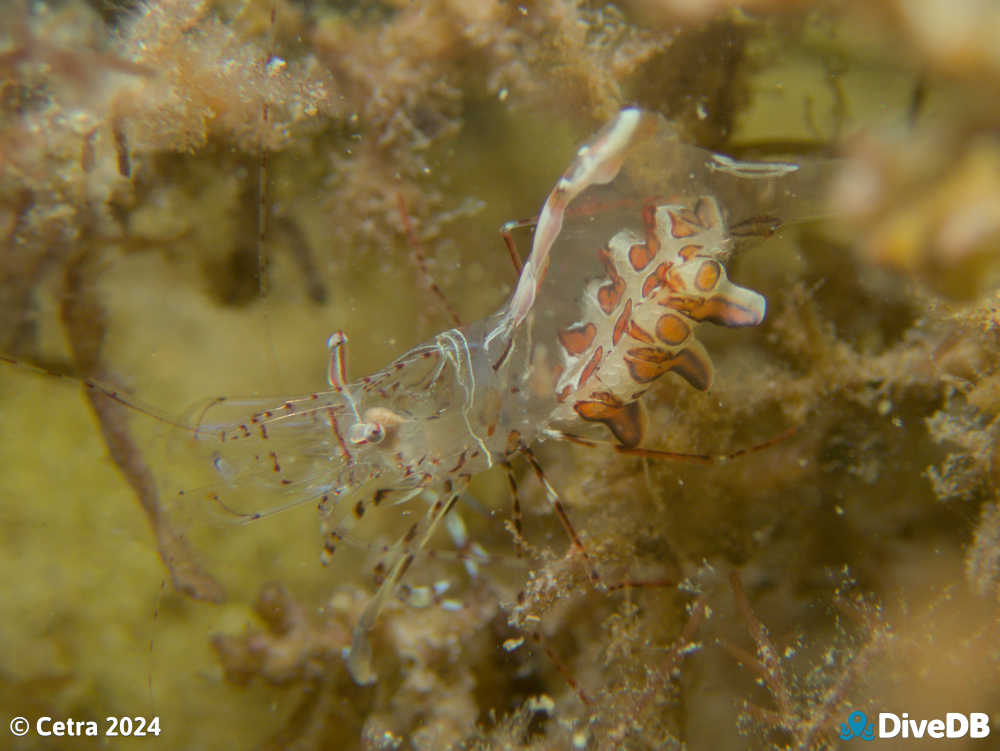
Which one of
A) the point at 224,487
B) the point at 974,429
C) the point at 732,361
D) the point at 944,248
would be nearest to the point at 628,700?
the point at 732,361

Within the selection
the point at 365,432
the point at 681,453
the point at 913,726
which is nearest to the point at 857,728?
the point at 913,726

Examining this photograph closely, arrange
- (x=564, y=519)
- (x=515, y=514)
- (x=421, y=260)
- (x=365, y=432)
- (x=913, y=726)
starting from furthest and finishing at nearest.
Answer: (x=421, y=260), (x=515, y=514), (x=564, y=519), (x=365, y=432), (x=913, y=726)

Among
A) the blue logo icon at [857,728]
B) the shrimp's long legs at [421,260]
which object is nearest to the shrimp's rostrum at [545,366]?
the shrimp's long legs at [421,260]

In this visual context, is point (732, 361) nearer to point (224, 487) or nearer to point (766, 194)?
point (766, 194)

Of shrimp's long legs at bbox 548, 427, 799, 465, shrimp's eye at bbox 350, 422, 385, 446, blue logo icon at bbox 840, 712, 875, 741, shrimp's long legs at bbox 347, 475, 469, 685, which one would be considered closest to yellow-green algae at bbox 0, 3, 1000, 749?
shrimp's long legs at bbox 548, 427, 799, 465

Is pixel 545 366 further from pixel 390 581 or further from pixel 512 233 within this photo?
pixel 390 581

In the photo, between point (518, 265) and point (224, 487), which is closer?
point (224, 487)
